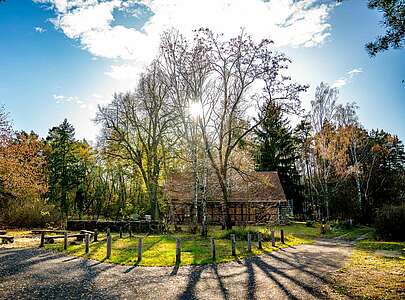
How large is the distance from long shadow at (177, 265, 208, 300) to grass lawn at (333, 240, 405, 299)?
3.87 m

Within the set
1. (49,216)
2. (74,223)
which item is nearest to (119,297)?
(74,223)

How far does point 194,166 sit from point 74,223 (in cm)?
1183

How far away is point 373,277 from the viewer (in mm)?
9703

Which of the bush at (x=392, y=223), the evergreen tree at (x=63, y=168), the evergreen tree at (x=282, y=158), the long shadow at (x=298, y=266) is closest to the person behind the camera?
the long shadow at (x=298, y=266)

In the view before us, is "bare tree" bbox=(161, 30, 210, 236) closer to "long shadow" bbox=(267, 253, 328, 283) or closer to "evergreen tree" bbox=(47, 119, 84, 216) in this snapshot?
"long shadow" bbox=(267, 253, 328, 283)

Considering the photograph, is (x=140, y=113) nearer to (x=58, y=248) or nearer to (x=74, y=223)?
(x=74, y=223)

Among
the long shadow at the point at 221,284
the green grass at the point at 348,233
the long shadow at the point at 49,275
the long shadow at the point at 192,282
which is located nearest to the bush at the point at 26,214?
the long shadow at the point at 49,275

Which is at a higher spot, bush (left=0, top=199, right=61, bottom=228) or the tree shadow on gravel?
bush (left=0, top=199, right=61, bottom=228)

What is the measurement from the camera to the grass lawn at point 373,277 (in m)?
8.05

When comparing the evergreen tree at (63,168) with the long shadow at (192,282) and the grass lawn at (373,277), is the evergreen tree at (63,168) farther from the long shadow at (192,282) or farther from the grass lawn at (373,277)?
the grass lawn at (373,277)

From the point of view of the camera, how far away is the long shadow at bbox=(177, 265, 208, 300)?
8.23 metres

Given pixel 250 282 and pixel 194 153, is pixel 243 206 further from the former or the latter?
pixel 250 282

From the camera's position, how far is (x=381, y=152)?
36.2 meters

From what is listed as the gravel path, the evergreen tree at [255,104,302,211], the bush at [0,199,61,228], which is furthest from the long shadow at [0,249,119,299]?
the evergreen tree at [255,104,302,211]
